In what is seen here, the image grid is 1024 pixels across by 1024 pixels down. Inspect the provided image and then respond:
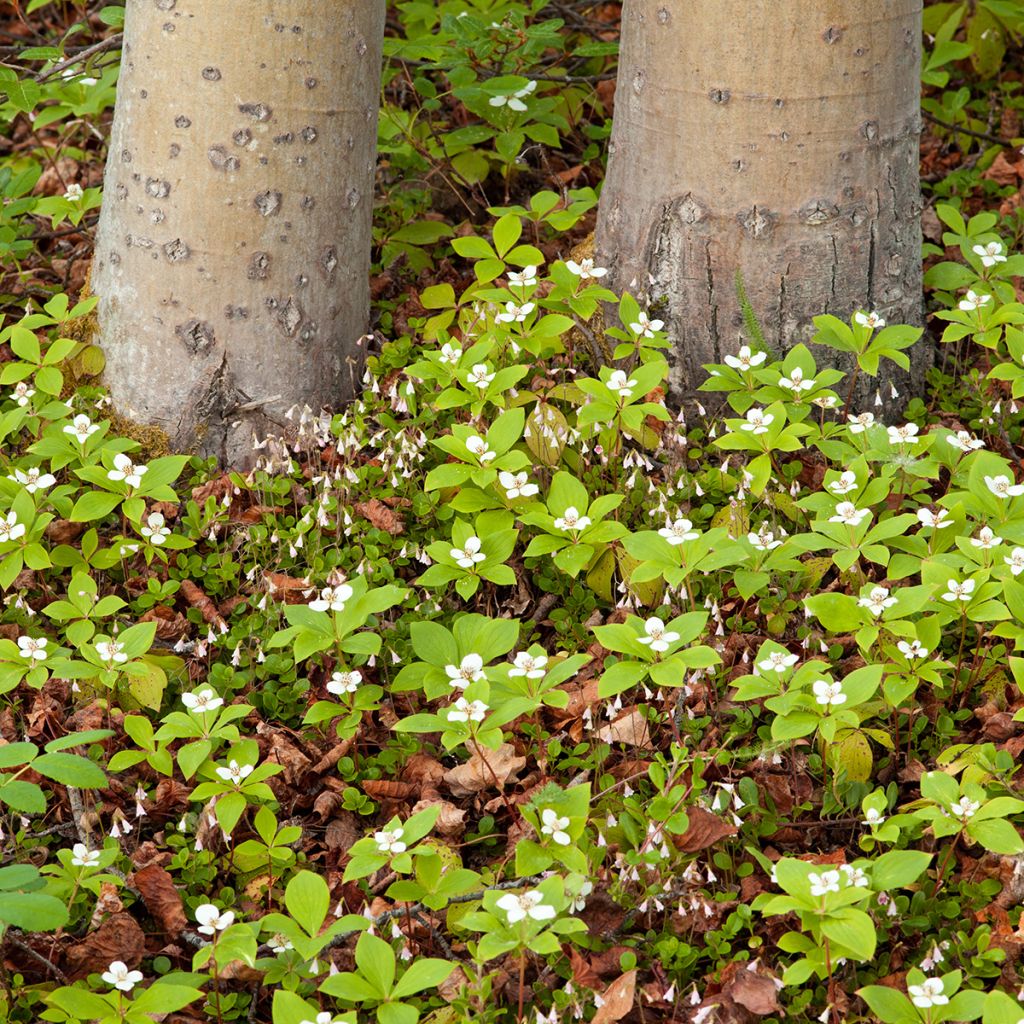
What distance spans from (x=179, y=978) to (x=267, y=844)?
395 millimetres

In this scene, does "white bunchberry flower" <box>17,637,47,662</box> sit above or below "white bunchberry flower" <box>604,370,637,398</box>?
below

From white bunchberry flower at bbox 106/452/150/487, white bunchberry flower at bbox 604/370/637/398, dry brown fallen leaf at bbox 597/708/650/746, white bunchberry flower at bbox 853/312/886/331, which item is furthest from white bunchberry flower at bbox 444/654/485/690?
white bunchberry flower at bbox 853/312/886/331

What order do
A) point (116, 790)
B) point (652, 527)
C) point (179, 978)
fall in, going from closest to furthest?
point (179, 978) → point (116, 790) → point (652, 527)

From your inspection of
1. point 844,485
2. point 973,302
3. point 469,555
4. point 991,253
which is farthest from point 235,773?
point 991,253

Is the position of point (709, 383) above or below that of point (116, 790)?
above

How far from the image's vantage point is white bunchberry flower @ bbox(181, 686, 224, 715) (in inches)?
110

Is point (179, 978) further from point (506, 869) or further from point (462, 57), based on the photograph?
point (462, 57)

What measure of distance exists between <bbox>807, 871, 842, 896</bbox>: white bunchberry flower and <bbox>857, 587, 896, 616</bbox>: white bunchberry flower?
75 centimetres

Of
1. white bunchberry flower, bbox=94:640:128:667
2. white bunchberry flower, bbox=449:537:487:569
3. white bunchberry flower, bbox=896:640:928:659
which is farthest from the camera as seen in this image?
white bunchberry flower, bbox=449:537:487:569

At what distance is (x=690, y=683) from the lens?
3.08 meters

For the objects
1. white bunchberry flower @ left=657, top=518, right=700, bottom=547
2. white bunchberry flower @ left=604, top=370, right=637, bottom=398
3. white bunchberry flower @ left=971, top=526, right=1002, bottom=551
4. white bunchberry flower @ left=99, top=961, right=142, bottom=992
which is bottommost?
white bunchberry flower @ left=99, top=961, right=142, bottom=992

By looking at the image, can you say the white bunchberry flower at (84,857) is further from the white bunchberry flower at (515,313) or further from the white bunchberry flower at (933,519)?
the white bunchberry flower at (933,519)

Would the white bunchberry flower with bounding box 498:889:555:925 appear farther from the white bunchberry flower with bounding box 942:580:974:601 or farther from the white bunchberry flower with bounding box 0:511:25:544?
the white bunchberry flower with bounding box 0:511:25:544

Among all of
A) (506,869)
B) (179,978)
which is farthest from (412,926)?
(179,978)
